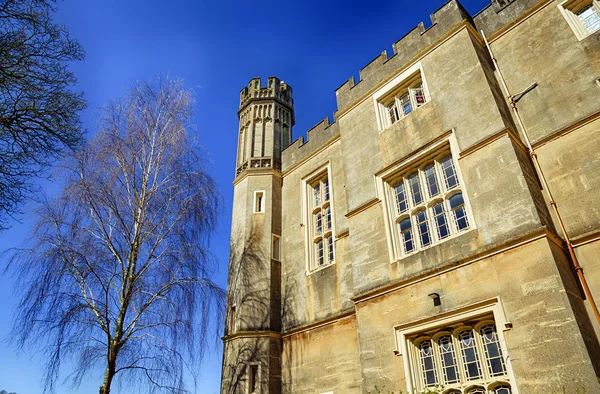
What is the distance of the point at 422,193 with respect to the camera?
966cm

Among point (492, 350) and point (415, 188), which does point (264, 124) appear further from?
point (492, 350)

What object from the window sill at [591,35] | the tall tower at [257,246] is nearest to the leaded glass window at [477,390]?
the tall tower at [257,246]

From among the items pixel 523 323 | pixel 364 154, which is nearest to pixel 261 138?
pixel 364 154

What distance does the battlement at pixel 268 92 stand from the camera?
17797mm

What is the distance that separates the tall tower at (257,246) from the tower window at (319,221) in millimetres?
1387

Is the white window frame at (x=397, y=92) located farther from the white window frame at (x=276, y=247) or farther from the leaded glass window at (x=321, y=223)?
the white window frame at (x=276, y=247)

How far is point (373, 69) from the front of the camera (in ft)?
42.1

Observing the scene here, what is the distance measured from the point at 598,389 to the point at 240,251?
1042 centimetres

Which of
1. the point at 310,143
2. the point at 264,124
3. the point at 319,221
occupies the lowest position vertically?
the point at 319,221

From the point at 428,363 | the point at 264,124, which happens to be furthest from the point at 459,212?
the point at 264,124

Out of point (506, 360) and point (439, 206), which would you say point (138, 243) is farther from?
point (506, 360)

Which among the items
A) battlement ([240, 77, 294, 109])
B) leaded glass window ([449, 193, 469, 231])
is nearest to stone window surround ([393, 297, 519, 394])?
leaded glass window ([449, 193, 469, 231])

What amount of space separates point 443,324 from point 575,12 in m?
8.25

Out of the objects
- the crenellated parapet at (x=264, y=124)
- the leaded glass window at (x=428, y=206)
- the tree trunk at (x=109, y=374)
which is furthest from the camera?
the crenellated parapet at (x=264, y=124)
